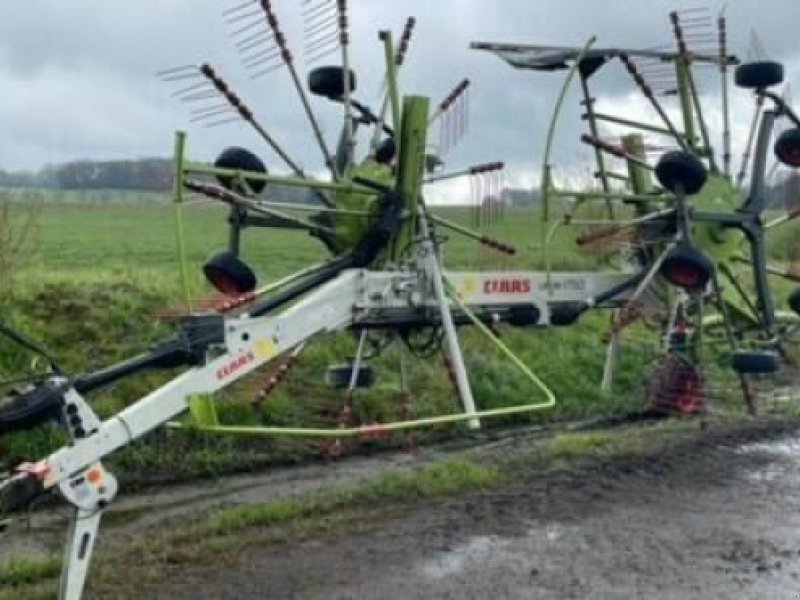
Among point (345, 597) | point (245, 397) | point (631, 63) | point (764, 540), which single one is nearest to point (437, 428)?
point (245, 397)

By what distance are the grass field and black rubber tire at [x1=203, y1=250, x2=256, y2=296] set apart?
0.33 meters

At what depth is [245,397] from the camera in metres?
10.2

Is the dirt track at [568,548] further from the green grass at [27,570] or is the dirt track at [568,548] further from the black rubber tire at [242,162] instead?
the black rubber tire at [242,162]

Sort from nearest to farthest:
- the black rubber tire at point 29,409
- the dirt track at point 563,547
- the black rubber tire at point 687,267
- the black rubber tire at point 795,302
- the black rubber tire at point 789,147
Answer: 1. the black rubber tire at point 29,409
2. the dirt track at point 563,547
3. the black rubber tire at point 687,267
4. the black rubber tire at point 789,147
5. the black rubber tire at point 795,302

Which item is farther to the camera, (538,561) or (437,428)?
(437,428)

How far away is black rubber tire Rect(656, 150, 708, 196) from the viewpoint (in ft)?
28.3

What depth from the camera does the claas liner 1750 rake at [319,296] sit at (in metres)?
5.71

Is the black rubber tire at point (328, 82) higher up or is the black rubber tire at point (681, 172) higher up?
the black rubber tire at point (328, 82)

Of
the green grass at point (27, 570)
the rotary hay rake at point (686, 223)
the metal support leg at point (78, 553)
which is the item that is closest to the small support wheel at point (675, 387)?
the rotary hay rake at point (686, 223)

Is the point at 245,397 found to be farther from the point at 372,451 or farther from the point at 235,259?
the point at 235,259

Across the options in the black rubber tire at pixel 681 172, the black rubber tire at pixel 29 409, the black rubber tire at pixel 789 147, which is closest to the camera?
the black rubber tire at pixel 29 409

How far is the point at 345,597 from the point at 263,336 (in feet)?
4.79

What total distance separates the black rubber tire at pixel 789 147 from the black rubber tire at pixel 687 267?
125 centimetres

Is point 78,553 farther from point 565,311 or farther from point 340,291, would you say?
point 565,311
